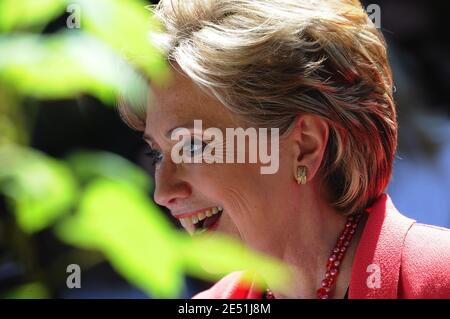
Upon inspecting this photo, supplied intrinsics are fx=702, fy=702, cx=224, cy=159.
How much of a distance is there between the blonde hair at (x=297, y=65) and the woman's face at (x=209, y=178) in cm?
6

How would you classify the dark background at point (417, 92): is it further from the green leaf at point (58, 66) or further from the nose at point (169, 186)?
the green leaf at point (58, 66)

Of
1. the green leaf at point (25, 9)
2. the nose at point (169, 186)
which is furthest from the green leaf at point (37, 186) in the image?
the nose at point (169, 186)

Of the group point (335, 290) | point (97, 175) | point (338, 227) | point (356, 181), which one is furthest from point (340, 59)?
point (97, 175)

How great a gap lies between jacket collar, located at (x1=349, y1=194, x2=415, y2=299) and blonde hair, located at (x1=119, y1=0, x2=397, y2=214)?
96mm

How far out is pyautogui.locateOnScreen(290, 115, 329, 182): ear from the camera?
1.47 meters

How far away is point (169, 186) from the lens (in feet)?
4.92

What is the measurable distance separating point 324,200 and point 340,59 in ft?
1.05

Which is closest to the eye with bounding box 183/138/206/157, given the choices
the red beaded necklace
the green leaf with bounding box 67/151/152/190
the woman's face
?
the woman's face

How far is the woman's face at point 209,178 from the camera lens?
150 centimetres

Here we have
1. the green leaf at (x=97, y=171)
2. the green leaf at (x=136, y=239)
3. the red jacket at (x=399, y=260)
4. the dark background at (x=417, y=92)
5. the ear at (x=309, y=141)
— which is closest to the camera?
the green leaf at (x=136, y=239)

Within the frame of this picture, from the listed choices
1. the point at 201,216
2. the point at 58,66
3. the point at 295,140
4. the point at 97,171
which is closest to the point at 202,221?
the point at 201,216

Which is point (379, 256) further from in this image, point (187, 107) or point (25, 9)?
point (25, 9)

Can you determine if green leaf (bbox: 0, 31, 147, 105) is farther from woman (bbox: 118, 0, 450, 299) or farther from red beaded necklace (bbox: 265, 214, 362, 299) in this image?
red beaded necklace (bbox: 265, 214, 362, 299)

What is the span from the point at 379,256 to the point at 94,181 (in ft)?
2.44
